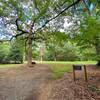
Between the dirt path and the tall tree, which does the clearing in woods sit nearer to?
the dirt path

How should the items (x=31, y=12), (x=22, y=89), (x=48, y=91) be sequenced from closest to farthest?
1. (x=48, y=91)
2. (x=22, y=89)
3. (x=31, y=12)

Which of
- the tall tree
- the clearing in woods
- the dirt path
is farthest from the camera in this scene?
the tall tree

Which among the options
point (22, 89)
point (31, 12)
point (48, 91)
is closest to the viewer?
point (48, 91)

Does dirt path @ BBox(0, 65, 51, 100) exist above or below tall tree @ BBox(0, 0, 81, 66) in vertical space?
below

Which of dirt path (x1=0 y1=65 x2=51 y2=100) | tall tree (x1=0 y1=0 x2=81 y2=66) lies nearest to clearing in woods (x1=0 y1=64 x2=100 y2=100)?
dirt path (x1=0 y1=65 x2=51 y2=100)

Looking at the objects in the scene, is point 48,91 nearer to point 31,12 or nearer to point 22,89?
point 22,89

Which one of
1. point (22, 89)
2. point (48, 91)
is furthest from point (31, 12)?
point (48, 91)

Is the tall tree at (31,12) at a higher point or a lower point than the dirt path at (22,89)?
higher

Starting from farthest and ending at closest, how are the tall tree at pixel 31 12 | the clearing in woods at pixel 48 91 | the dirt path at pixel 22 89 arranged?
the tall tree at pixel 31 12, the dirt path at pixel 22 89, the clearing in woods at pixel 48 91

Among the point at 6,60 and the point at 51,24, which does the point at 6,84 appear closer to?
the point at 51,24

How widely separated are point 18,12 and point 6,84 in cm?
781

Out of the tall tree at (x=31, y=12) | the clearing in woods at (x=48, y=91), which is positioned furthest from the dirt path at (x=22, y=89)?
the tall tree at (x=31, y=12)

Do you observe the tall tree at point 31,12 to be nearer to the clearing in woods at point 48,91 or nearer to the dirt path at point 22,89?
the dirt path at point 22,89

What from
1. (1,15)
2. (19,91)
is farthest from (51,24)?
(19,91)
